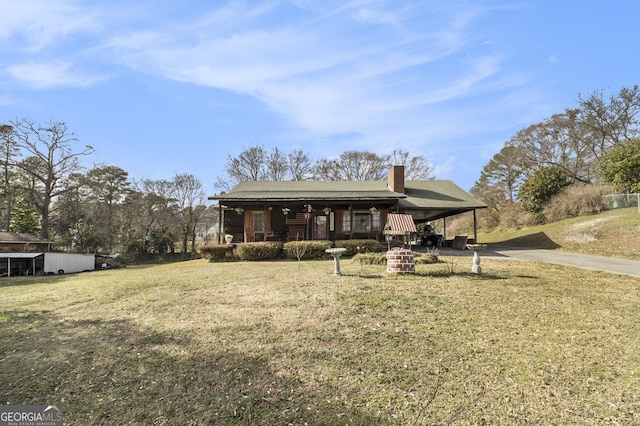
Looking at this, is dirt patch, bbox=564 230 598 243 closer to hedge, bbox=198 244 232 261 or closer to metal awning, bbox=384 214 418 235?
metal awning, bbox=384 214 418 235

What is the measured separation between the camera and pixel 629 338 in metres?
4.55

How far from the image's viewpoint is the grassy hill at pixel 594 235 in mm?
14375

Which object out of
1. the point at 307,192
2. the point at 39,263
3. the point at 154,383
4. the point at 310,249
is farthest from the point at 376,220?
the point at 39,263

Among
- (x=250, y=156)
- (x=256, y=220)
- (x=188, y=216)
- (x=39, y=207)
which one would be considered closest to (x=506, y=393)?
(x=256, y=220)

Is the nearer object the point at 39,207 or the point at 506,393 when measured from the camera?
the point at 506,393

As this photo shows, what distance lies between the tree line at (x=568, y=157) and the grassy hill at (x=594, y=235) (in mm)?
2881

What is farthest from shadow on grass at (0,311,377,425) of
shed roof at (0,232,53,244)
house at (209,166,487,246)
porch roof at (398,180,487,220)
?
shed roof at (0,232,53,244)

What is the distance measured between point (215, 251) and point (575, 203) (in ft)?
73.1

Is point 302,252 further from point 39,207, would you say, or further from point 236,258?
point 39,207

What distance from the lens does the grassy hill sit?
14375mm

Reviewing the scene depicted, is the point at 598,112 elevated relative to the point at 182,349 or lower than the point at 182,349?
A: elevated

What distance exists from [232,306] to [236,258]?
8994 mm

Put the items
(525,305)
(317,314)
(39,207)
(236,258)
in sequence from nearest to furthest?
(317,314) → (525,305) → (236,258) → (39,207)

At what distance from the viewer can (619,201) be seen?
19391mm
